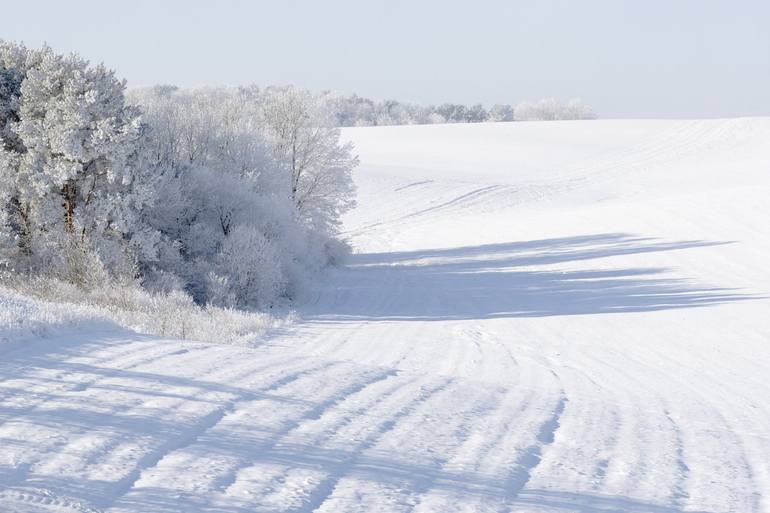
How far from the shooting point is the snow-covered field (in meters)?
6.55

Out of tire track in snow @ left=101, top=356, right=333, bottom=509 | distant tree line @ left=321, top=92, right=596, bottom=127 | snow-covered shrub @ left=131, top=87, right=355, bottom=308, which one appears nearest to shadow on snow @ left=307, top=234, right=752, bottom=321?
snow-covered shrub @ left=131, top=87, right=355, bottom=308

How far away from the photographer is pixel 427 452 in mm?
7789

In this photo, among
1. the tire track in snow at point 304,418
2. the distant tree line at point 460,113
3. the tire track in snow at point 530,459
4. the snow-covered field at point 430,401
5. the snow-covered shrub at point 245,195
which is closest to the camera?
the tire track in snow at point 304,418

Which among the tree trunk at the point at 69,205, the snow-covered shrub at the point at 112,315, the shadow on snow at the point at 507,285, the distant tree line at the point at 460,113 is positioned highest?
the distant tree line at the point at 460,113

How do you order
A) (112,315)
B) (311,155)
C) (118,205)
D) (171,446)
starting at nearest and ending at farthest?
(171,446) → (112,315) → (118,205) → (311,155)

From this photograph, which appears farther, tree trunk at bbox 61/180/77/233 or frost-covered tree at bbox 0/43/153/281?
tree trunk at bbox 61/180/77/233

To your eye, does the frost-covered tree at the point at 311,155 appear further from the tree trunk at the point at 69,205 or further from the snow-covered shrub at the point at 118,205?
the tree trunk at the point at 69,205

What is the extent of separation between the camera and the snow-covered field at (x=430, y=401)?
655cm

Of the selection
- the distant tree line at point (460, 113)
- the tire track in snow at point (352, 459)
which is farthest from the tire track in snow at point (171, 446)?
the distant tree line at point (460, 113)

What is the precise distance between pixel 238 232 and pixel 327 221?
11.2m

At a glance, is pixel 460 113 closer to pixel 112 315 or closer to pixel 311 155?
pixel 311 155

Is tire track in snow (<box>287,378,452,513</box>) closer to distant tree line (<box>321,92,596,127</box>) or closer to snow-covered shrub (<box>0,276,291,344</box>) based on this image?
snow-covered shrub (<box>0,276,291,344</box>)

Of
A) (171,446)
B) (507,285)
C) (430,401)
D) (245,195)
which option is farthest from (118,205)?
(171,446)

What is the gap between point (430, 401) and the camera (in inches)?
390
